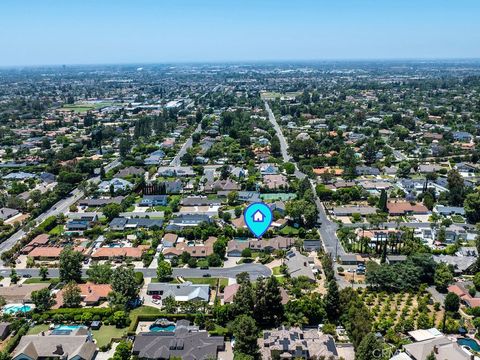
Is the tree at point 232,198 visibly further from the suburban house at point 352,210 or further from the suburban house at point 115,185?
the suburban house at point 115,185

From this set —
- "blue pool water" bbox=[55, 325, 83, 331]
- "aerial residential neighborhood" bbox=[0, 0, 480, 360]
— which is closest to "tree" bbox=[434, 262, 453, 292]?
"aerial residential neighborhood" bbox=[0, 0, 480, 360]

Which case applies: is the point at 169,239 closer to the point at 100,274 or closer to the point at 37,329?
the point at 100,274

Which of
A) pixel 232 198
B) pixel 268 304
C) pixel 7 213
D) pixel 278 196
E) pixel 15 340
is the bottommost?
pixel 15 340

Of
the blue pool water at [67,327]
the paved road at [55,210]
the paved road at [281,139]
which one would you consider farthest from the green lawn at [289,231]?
the paved road at [281,139]

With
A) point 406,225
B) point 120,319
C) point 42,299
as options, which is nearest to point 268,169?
point 406,225

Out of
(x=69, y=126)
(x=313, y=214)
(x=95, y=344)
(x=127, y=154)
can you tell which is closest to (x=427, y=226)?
(x=313, y=214)

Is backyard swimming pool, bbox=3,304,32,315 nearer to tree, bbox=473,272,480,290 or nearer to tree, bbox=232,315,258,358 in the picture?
tree, bbox=232,315,258,358
